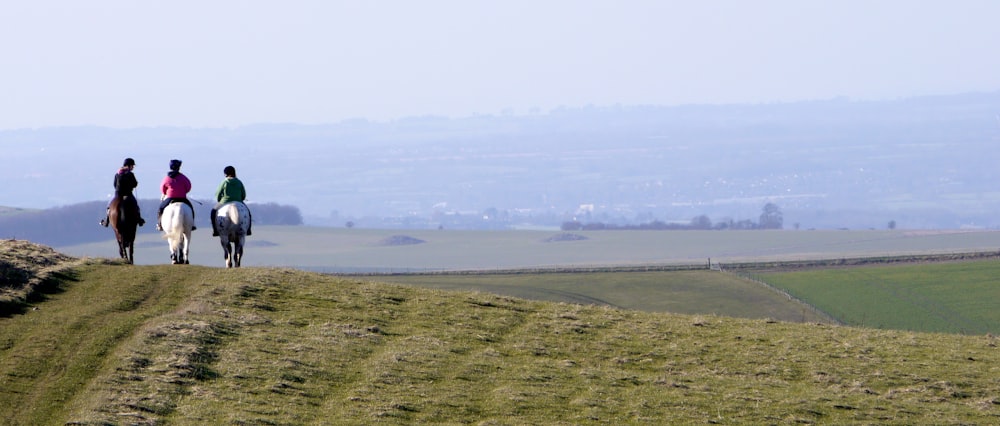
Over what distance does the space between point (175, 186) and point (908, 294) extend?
59636mm

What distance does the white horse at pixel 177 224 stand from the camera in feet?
110

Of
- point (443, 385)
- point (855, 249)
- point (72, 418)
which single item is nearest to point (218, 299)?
point (443, 385)

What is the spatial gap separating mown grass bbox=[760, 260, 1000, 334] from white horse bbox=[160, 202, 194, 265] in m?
42.1

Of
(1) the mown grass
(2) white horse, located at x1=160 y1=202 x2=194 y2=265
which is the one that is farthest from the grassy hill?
(1) the mown grass

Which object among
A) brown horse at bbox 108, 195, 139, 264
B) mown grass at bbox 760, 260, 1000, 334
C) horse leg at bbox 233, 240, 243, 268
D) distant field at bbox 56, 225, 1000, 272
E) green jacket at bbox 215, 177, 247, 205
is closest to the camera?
brown horse at bbox 108, 195, 139, 264

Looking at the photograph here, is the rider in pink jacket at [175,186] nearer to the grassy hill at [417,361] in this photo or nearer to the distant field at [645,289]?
the grassy hill at [417,361]

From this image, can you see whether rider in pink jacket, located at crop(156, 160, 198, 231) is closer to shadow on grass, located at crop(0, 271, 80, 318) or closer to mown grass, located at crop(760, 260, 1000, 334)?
shadow on grass, located at crop(0, 271, 80, 318)

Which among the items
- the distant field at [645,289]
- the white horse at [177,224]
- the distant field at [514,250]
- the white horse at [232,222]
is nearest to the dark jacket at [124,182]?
the white horse at [177,224]

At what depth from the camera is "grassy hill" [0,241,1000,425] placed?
71.2ft

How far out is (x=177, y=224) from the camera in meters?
33.6

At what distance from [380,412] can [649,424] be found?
14.8 ft

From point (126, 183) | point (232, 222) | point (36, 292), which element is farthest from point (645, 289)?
point (36, 292)

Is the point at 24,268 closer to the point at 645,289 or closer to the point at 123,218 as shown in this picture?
the point at 123,218

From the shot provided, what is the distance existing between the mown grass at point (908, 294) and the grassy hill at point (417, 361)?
38.1m
